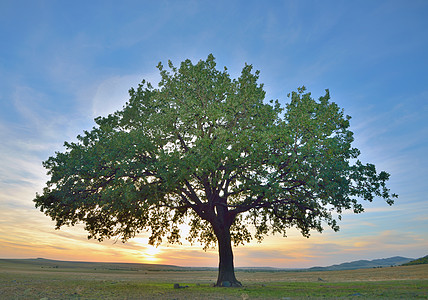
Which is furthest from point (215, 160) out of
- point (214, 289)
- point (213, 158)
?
point (214, 289)

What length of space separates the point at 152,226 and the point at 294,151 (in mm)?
19155

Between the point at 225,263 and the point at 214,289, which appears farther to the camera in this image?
the point at 225,263

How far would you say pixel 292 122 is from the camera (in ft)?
81.0

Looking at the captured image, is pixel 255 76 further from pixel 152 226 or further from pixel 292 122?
pixel 152 226

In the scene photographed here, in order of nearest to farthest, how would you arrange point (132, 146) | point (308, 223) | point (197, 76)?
point (132, 146) → point (197, 76) → point (308, 223)

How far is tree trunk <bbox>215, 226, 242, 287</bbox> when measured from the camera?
29.3 m

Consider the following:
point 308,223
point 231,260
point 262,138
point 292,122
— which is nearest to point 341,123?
point 292,122

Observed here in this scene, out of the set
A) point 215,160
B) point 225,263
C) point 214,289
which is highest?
point 215,160

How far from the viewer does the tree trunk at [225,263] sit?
29.3 metres

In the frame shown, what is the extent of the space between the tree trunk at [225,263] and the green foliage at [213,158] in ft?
3.45

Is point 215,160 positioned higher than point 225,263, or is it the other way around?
point 215,160

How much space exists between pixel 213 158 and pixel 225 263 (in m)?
12.5

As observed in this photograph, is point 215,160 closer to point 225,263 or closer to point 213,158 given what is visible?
point 213,158

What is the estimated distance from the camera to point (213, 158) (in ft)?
76.5
